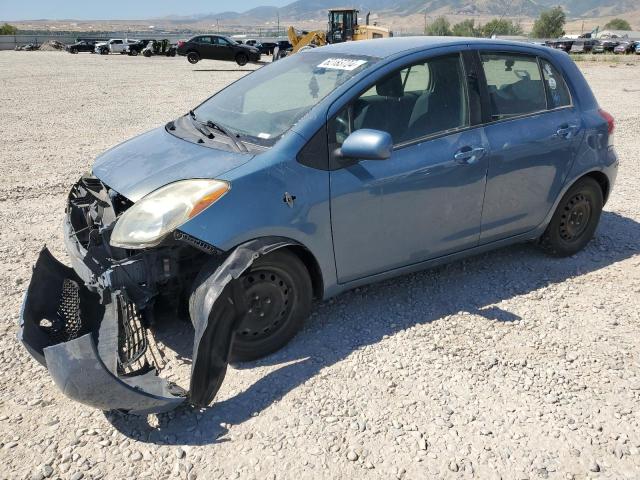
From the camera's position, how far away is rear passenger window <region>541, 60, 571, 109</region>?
439cm

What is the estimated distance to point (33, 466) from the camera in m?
2.57

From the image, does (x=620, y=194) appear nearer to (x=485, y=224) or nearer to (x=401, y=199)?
(x=485, y=224)

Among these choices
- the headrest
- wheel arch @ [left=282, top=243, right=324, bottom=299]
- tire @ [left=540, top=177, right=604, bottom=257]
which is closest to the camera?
wheel arch @ [left=282, top=243, right=324, bottom=299]

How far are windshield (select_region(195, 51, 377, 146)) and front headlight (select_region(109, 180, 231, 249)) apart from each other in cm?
54

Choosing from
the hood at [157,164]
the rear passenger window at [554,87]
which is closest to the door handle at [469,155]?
the rear passenger window at [554,87]

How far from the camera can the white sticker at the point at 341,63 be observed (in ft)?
12.1

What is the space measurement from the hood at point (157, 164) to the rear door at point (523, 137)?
1882 millimetres

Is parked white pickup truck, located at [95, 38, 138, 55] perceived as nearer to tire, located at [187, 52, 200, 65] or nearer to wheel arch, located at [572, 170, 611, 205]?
tire, located at [187, 52, 200, 65]

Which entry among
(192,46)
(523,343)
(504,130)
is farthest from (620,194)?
(192,46)

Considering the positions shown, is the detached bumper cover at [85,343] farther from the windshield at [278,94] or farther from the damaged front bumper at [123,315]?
the windshield at [278,94]

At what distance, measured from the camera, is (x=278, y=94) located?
3900 millimetres

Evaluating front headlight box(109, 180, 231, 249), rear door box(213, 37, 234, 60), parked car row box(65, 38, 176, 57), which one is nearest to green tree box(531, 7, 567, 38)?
parked car row box(65, 38, 176, 57)

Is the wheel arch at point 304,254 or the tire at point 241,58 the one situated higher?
the wheel arch at point 304,254

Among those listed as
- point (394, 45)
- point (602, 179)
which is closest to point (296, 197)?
point (394, 45)
